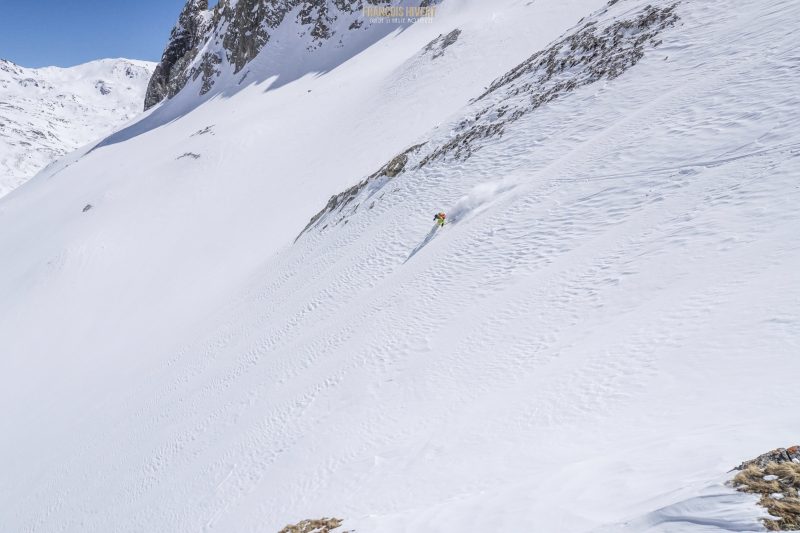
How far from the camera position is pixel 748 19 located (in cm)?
1395

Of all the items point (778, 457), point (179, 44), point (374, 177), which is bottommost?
point (778, 457)

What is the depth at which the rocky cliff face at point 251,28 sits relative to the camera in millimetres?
62594

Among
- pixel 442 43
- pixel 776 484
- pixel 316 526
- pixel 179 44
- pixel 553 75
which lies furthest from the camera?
pixel 179 44

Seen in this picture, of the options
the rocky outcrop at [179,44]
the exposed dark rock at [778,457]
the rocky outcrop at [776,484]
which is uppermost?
the rocky outcrop at [179,44]

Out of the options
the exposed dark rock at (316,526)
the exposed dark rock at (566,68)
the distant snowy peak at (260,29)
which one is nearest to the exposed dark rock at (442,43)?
the exposed dark rock at (566,68)

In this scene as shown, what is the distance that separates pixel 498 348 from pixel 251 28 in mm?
74123

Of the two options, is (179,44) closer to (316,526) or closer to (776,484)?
(316,526)

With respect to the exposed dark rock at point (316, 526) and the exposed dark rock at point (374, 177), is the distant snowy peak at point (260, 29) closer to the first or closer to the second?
the exposed dark rock at point (374, 177)

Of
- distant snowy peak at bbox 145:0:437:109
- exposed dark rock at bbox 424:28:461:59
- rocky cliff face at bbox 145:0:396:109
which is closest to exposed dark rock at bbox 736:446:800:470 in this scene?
exposed dark rock at bbox 424:28:461:59

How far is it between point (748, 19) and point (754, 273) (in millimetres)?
11673

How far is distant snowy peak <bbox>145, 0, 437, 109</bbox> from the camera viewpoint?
6188 cm

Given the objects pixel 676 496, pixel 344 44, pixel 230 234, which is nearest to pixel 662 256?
pixel 676 496

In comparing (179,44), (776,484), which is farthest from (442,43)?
(179,44)

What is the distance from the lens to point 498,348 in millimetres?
9477
